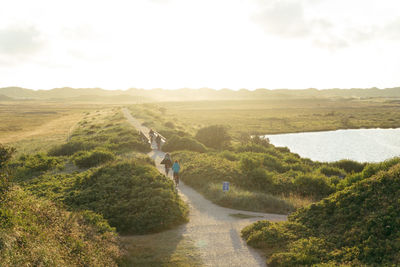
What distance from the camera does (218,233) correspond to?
44.3ft

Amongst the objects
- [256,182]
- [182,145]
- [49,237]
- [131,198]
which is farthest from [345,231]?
[182,145]

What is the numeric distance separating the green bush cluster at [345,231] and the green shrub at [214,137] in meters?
27.2

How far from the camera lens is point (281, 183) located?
21.9 m

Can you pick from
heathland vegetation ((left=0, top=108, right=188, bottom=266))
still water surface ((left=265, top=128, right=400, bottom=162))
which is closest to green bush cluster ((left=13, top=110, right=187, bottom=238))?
heathland vegetation ((left=0, top=108, right=188, bottom=266))

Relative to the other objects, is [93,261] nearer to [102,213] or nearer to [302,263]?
[102,213]

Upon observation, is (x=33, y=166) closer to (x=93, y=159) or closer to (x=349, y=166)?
(x=93, y=159)

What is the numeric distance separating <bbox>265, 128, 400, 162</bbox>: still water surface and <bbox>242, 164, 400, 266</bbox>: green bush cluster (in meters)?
30.2

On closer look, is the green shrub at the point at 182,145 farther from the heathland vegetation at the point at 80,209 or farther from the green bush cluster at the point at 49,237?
the green bush cluster at the point at 49,237

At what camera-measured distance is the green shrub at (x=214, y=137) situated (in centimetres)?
4116

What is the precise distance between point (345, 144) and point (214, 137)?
81.9 feet

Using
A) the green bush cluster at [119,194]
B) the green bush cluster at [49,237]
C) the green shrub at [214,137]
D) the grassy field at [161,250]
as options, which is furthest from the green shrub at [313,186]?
the green shrub at [214,137]

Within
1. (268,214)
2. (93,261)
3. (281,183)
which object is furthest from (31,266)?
(281,183)

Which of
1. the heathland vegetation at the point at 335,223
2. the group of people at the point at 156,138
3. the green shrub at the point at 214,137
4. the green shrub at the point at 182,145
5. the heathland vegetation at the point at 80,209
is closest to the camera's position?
the heathland vegetation at the point at 80,209

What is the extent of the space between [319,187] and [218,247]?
37.2 ft
